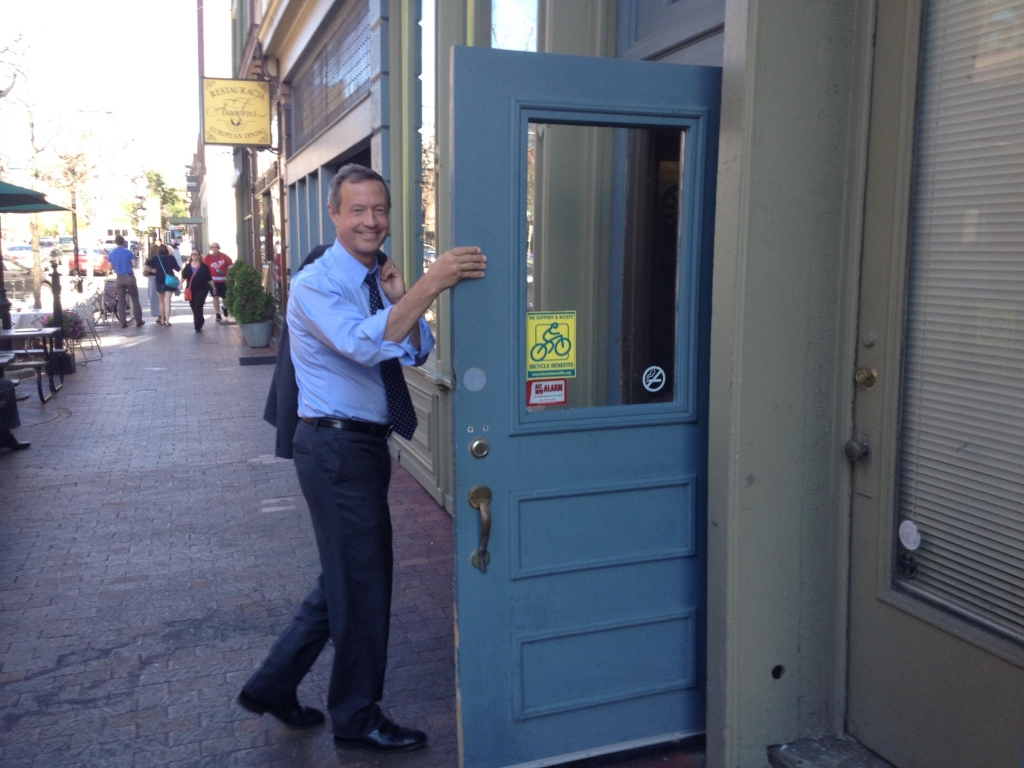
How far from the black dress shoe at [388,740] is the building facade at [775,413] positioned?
0.46 m

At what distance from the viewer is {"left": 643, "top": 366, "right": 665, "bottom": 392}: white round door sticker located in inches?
129

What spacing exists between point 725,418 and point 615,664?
0.93m

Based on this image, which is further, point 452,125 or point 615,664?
point 615,664

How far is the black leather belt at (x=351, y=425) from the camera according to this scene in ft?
10.3

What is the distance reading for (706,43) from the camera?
12.0 ft

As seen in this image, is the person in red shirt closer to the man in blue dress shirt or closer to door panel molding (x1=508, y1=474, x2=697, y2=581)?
the man in blue dress shirt

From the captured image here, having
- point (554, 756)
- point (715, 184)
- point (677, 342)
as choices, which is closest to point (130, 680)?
point (554, 756)

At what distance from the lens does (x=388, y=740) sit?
11.0ft

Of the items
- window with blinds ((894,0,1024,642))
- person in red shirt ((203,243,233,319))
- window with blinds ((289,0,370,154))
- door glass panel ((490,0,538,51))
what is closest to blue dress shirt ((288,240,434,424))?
window with blinds ((894,0,1024,642))

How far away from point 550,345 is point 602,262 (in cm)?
101

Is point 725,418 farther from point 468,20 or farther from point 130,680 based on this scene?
point 468,20

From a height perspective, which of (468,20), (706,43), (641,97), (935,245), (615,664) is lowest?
(615,664)

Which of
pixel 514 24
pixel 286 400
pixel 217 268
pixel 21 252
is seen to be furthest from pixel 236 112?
pixel 21 252

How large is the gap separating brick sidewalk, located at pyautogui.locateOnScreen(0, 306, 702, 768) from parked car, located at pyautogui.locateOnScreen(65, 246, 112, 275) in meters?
27.7
